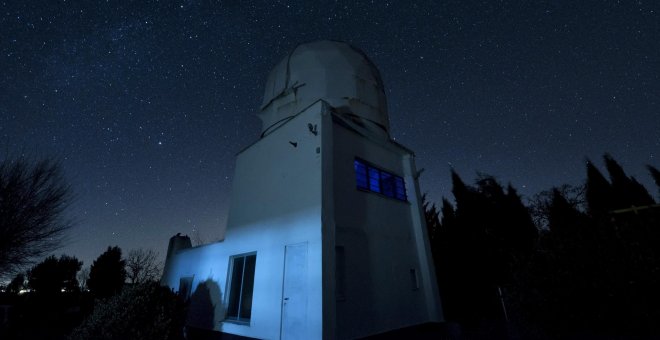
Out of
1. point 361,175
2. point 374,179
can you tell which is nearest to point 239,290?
point 361,175

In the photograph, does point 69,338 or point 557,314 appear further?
point 69,338

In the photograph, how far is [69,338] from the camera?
588cm

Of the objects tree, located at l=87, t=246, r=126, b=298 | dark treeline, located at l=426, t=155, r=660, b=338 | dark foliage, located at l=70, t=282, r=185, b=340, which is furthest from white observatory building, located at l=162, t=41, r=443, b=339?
tree, located at l=87, t=246, r=126, b=298

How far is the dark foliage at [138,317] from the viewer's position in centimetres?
558

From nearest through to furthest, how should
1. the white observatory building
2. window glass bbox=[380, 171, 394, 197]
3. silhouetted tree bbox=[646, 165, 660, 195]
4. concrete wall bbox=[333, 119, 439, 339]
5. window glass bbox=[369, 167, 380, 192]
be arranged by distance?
the white observatory building, concrete wall bbox=[333, 119, 439, 339], window glass bbox=[369, 167, 380, 192], window glass bbox=[380, 171, 394, 197], silhouetted tree bbox=[646, 165, 660, 195]

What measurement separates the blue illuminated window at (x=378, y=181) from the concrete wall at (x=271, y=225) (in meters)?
2.02

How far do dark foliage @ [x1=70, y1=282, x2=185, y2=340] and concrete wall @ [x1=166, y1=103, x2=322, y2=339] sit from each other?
2.26m

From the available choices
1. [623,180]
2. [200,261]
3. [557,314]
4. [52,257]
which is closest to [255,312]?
[200,261]

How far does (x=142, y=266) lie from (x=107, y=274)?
15.3 meters

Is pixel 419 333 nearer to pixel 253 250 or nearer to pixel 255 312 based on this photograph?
pixel 255 312

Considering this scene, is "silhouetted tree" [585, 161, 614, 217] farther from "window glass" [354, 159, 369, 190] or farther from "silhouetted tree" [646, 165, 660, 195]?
"window glass" [354, 159, 369, 190]

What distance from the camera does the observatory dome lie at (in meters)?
11.3

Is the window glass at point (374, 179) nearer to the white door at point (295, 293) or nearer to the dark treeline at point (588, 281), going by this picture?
the white door at point (295, 293)

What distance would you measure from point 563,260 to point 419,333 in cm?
467
